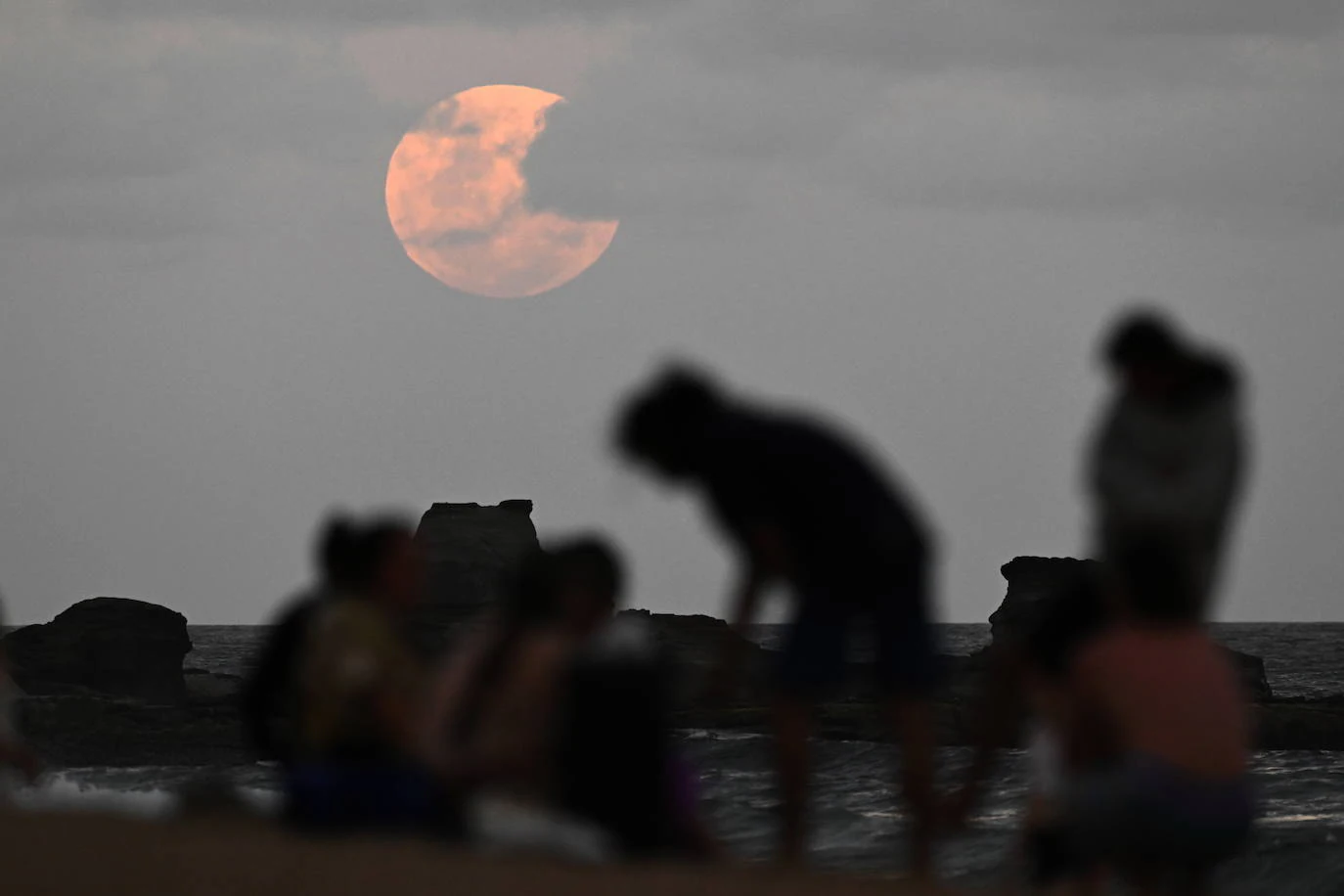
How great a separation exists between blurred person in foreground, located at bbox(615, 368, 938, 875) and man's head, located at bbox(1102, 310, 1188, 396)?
880mm

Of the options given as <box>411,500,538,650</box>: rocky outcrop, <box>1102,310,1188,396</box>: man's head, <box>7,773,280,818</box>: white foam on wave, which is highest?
<box>411,500,538,650</box>: rocky outcrop

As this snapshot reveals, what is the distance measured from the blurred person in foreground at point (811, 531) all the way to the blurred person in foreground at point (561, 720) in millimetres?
413

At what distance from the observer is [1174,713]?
19.6ft

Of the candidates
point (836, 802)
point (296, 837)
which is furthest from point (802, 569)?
point (836, 802)

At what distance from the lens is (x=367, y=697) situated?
22.7 ft

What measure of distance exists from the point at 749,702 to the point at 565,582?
56.9 metres

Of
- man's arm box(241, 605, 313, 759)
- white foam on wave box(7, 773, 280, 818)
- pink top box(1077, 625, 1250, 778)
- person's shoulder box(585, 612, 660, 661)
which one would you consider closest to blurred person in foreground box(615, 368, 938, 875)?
person's shoulder box(585, 612, 660, 661)

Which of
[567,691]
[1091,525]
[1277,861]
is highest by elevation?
[1091,525]

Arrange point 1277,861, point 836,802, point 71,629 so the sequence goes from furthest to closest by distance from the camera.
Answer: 1. point 71,629
2. point 836,802
3. point 1277,861

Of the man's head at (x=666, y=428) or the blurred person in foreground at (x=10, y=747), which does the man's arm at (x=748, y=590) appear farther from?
the blurred person in foreground at (x=10, y=747)

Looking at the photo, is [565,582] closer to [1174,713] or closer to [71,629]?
[1174,713]

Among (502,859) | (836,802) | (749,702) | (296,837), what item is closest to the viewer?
(502,859)

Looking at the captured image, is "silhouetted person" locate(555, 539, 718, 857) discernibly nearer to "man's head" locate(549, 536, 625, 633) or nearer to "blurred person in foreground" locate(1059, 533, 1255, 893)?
"man's head" locate(549, 536, 625, 633)

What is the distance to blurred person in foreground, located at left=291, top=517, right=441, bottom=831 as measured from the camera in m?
6.88
